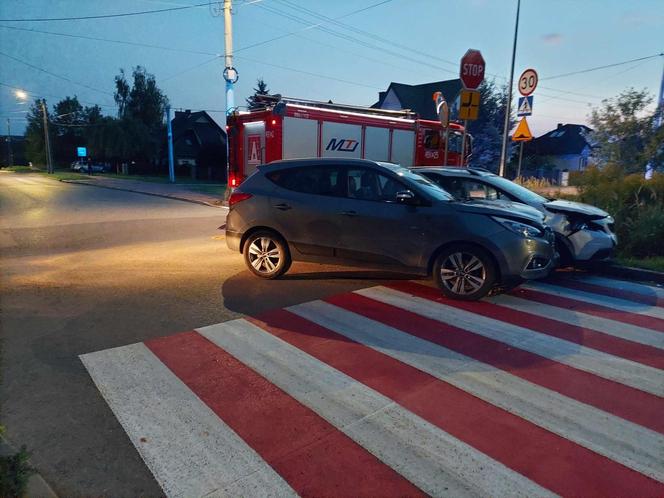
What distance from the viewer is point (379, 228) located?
6375 millimetres

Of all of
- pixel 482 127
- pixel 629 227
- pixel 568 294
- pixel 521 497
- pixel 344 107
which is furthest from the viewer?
pixel 482 127

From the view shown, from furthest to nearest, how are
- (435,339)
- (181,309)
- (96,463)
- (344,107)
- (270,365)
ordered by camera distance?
(344,107) → (181,309) → (435,339) → (270,365) → (96,463)

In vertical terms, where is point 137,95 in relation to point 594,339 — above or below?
above

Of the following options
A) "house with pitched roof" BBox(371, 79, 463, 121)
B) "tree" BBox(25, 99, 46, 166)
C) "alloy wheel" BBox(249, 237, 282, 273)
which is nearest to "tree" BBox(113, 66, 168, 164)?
"tree" BBox(25, 99, 46, 166)

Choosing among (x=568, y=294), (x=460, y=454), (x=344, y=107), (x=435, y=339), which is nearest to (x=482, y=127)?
(x=344, y=107)

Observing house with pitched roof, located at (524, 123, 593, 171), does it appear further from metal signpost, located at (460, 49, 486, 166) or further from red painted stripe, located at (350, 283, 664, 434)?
red painted stripe, located at (350, 283, 664, 434)

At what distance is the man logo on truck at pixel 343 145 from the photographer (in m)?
13.5

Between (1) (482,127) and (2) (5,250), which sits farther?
(1) (482,127)

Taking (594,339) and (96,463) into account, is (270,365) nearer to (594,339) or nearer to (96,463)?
(96,463)

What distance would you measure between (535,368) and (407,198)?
276cm

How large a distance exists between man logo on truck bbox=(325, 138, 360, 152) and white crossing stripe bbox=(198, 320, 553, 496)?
9664 mm

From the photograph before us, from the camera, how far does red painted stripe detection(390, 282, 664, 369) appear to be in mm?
4559

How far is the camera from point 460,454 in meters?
2.97

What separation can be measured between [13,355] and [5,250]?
600 cm
